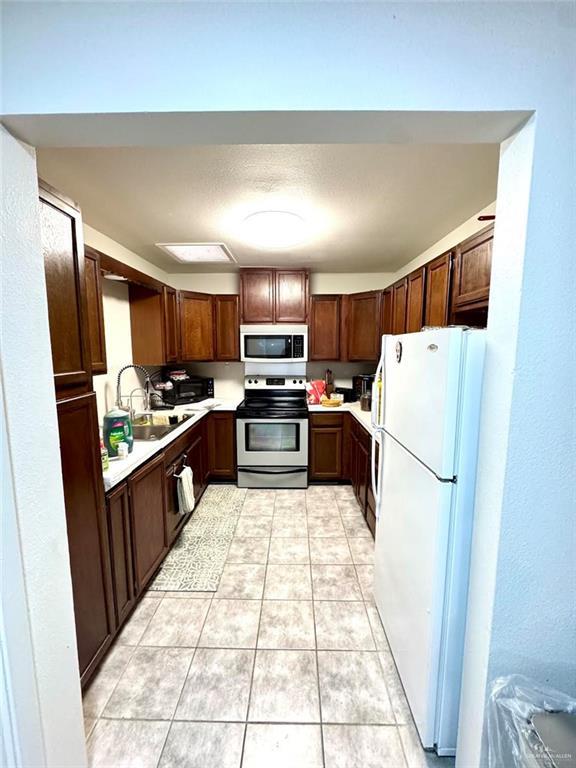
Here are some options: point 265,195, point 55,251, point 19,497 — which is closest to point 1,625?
point 19,497

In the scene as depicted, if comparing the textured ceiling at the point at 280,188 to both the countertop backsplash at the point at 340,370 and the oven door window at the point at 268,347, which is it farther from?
the countertop backsplash at the point at 340,370

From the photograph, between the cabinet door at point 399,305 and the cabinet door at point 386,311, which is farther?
the cabinet door at point 386,311

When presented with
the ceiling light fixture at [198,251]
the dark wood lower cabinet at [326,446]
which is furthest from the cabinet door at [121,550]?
the dark wood lower cabinet at [326,446]

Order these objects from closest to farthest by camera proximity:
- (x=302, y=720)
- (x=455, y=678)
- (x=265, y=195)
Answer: (x=455, y=678)
(x=302, y=720)
(x=265, y=195)

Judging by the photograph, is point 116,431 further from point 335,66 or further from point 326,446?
point 326,446

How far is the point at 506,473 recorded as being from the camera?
85cm

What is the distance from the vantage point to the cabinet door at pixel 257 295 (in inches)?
133

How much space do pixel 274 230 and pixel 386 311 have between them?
Result: 146 cm

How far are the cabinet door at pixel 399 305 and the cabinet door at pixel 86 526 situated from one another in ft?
7.80

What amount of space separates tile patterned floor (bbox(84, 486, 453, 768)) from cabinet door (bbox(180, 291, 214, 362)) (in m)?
2.18

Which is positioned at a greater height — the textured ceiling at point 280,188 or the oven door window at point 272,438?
the textured ceiling at point 280,188

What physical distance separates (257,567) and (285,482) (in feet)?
3.97

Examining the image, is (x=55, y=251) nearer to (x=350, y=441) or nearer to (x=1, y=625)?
(x=1, y=625)

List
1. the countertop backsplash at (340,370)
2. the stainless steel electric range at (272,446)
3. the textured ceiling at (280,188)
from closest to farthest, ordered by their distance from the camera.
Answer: the textured ceiling at (280,188) → the stainless steel electric range at (272,446) → the countertop backsplash at (340,370)
